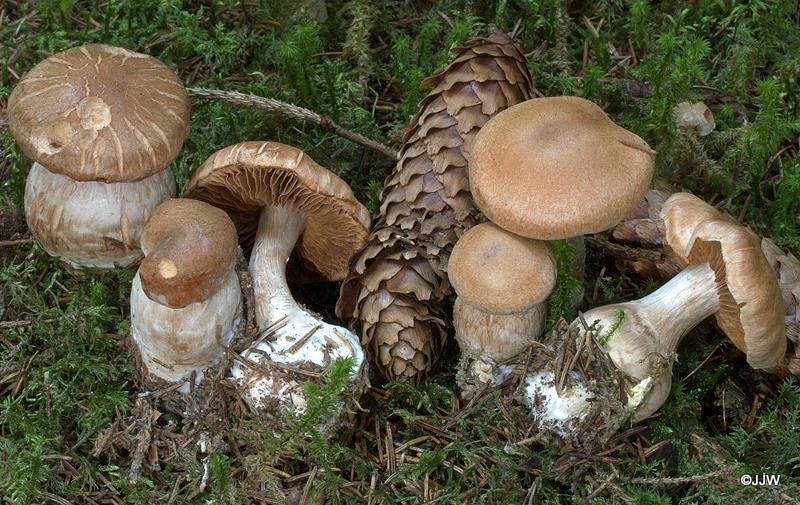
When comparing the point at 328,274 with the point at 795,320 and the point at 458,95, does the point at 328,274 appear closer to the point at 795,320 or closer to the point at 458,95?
the point at 458,95

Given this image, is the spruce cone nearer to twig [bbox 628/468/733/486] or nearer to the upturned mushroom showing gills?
the upturned mushroom showing gills

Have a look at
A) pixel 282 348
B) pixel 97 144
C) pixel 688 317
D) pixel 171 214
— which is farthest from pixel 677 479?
pixel 97 144

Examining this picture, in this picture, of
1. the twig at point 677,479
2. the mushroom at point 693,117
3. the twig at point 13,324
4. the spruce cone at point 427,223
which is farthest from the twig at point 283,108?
the twig at point 677,479

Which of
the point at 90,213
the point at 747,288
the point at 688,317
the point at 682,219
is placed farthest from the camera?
the point at 90,213

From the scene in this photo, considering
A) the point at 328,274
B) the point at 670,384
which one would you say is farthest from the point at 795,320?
the point at 328,274

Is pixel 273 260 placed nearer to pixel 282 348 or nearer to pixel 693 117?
pixel 282 348

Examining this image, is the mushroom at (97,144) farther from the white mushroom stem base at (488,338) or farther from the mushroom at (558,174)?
the white mushroom stem base at (488,338)

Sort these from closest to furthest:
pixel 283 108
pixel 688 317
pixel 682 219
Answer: pixel 682 219
pixel 688 317
pixel 283 108
